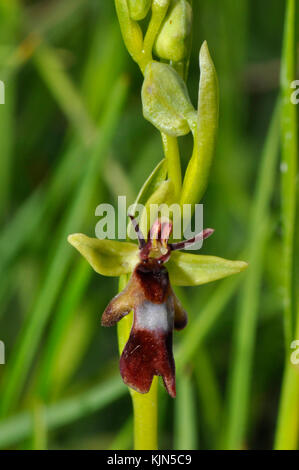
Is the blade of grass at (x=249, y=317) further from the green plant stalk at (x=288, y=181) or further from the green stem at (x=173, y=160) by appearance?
the green stem at (x=173, y=160)

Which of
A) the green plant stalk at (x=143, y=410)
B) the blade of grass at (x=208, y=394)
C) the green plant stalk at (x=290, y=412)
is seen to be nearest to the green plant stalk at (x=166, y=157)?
the green plant stalk at (x=143, y=410)

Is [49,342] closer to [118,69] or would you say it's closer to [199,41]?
[118,69]

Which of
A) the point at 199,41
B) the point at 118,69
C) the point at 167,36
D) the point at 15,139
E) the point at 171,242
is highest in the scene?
the point at 199,41

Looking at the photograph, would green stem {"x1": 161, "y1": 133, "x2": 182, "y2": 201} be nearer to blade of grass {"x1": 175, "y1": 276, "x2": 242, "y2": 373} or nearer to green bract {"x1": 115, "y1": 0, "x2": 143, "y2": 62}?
green bract {"x1": 115, "y1": 0, "x2": 143, "y2": 62}

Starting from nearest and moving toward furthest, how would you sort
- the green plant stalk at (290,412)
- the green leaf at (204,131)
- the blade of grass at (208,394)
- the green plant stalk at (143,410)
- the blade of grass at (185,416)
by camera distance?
the green leaf at (204,131) < the green plant stalk at (143,410) < the green plant stalk at (290,412) < the blade of grass at (185,416) < the blade of grass at (208,394)

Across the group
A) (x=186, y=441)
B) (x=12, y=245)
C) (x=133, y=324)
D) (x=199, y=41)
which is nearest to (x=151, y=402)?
(x=133, y=324)

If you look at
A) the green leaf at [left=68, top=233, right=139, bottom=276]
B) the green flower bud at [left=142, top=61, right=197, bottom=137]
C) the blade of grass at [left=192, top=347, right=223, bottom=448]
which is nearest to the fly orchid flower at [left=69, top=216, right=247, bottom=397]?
the green leaf at [left=68, top=233, right=139, bottom=276]
